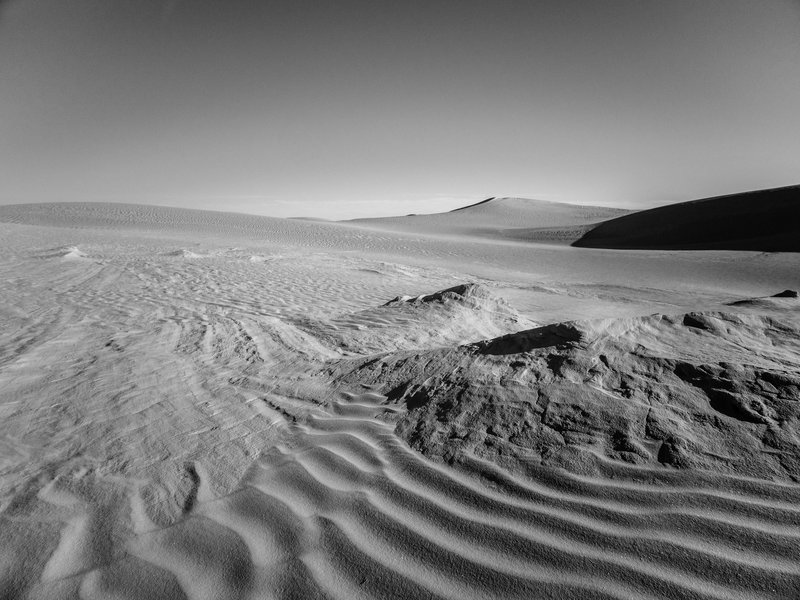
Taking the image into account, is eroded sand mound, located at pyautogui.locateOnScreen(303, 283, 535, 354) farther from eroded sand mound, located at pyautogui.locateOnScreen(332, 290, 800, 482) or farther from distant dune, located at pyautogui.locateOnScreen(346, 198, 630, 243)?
distant dune, located at pyautogui.locateOnScreen(346, 198, 630, 243)

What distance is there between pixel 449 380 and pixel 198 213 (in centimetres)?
3339

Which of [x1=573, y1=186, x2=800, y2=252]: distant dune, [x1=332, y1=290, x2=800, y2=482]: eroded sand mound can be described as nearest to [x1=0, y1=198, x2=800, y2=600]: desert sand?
[x1=332, y1=290, x2=800, y2=482]: eroded sand mound

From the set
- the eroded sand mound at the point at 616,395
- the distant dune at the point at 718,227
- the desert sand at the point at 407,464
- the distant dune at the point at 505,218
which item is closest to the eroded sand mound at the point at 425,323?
the desert sand at the point at 407,464

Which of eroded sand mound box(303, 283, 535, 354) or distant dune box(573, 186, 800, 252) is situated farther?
distant dune box(573, 186, 800, 252)

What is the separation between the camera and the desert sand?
1606 mm

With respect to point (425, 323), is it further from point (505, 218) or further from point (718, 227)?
point (505, 218)

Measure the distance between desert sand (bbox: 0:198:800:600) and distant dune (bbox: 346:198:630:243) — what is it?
1354 inches

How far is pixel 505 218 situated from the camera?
2260 inches

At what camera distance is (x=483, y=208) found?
6462cm

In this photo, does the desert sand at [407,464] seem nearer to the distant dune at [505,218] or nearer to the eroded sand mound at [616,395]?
the eroded sand mound at [616,395]

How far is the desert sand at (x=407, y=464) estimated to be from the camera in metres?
1.61

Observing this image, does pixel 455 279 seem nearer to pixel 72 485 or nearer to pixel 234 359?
pixel 234 359

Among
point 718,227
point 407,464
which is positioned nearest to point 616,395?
point 407,464

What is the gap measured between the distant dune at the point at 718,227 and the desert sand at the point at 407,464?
70.5 feet
